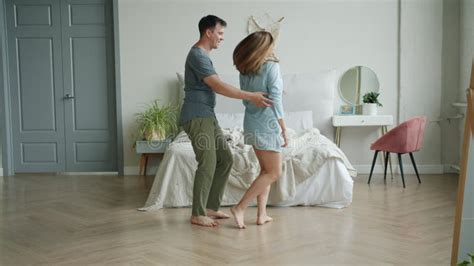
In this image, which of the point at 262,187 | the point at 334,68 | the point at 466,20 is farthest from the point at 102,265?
the point at 466,20

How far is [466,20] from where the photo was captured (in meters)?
6.60

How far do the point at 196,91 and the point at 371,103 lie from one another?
3.15 meters

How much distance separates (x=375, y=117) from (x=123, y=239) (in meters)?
3.66

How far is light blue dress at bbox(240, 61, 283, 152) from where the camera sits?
402 cm

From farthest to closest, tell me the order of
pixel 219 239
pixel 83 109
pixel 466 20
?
pixel 83 109
pixel 466 20
pixel 219 239

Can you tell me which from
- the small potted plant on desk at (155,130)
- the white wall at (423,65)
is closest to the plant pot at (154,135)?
the small potted plant on desk at (155,130)

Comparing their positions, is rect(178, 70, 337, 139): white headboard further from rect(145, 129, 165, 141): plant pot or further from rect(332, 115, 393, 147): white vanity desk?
rect(145, 129, 165, 141): plant pot

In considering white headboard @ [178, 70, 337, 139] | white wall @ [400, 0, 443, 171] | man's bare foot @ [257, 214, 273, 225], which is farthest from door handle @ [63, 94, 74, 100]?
white wall @ [400, 0, 443, 171]

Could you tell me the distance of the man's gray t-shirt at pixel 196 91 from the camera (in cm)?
419

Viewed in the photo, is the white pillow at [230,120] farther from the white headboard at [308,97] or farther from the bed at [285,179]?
the bed at [285,179]

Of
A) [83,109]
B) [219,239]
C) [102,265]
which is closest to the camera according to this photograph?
[102,265]

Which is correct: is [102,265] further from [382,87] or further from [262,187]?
[382,87]

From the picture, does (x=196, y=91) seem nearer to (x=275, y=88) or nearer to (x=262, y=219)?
(x=275, y=88)

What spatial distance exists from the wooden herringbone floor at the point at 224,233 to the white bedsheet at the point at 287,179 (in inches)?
4.7
